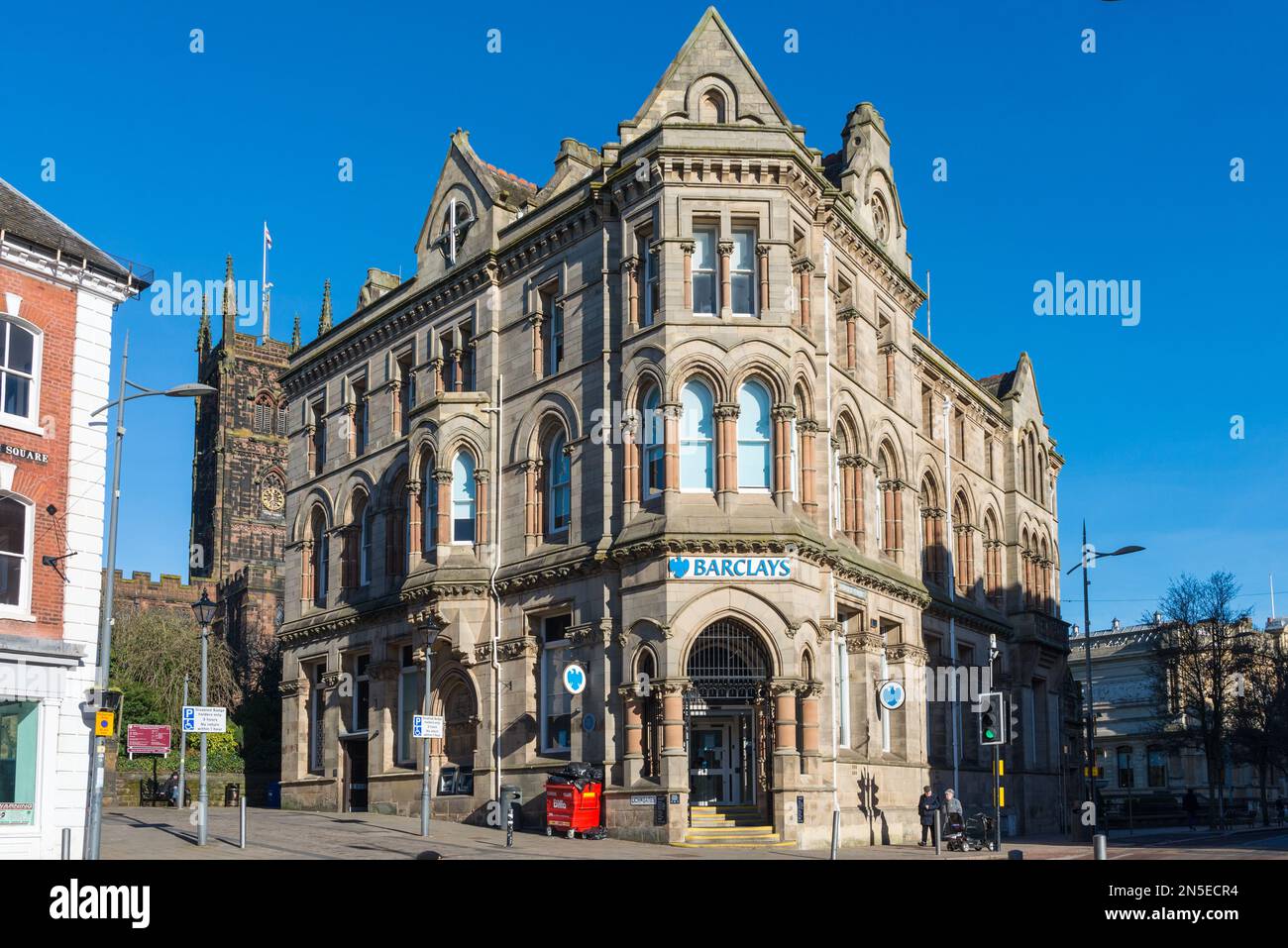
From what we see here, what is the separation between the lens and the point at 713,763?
110ft

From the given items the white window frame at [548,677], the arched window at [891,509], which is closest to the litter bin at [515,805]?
the white window frame at [548,677]

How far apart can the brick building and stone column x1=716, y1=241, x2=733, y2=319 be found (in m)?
13.7

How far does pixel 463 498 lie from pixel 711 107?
13077 millimetres

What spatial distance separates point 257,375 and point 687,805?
8188 cm

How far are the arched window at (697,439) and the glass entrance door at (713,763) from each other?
596 centimetres

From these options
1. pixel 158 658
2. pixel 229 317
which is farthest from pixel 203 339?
pixel 158 658

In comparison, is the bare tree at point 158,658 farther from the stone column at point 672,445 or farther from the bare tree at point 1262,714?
the bare tree at point 1262,714

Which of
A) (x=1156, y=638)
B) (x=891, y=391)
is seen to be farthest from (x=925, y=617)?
(x=1156, y=638)

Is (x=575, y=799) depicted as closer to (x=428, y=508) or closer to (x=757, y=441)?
(x=757, y=441)

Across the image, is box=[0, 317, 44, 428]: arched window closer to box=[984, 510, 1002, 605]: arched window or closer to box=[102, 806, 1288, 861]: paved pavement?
box=[102, 806, 1288, 861]: paved pavement

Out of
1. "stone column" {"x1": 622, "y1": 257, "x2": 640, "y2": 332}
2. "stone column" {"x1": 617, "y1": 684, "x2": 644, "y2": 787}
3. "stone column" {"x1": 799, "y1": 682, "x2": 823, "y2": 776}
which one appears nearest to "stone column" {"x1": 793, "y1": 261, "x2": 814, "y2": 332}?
"stone column" {"x1": 622, "y1": 257, "x2": 640, "y2": 332}

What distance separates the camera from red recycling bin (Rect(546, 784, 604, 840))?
106 feet
